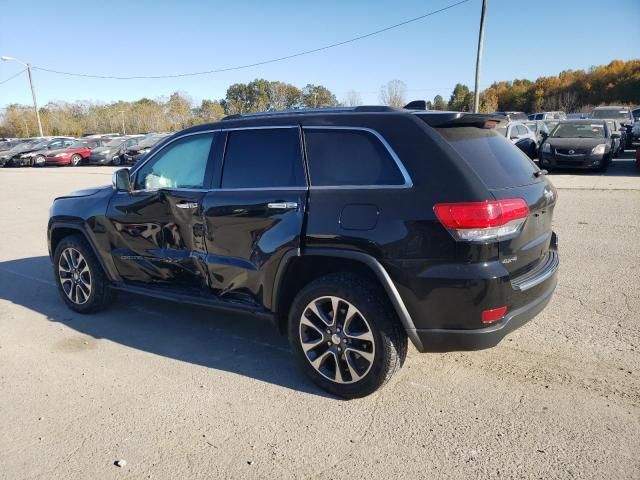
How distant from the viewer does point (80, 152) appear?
3058 centimetres

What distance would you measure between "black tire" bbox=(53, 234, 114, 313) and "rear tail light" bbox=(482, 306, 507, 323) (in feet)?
11.7

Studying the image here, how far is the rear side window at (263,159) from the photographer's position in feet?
11.6

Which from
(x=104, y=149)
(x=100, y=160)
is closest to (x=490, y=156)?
(x=100, y=160)

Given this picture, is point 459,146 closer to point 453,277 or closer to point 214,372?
point 453,277

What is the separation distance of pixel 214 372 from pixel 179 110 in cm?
7173

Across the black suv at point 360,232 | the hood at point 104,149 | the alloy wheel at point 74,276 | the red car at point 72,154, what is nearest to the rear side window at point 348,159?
the black suv at point 360,232

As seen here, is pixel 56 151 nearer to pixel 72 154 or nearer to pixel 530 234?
pixel 72 154

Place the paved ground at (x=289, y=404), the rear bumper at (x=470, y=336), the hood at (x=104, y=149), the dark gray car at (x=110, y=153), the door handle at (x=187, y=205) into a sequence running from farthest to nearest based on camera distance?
1. the hood at (x=104, y=149)
2. the dark gray car at (x=110, y=153)
3. the door handle at (x=187, y=205)
4. the rear bumper at (x=470, y=336)
5. the paved ground at (x=289, y=404)

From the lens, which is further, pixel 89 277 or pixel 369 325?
pixel 89 277

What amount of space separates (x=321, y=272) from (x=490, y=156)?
4.41 feet

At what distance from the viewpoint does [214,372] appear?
12.3ft

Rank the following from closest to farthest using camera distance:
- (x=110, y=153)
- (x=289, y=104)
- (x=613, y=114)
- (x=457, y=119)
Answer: (x=457, y=119) < (x=613, y=114) < (x=110, y=153) < (x=289, y=104)

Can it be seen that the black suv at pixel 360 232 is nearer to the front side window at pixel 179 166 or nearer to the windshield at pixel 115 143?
the front side window at pixel 179 166

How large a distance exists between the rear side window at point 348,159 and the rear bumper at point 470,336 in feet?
3.06
